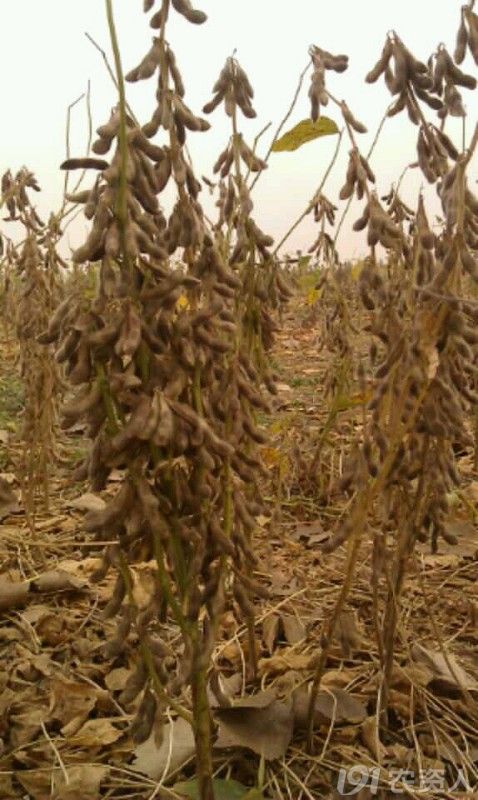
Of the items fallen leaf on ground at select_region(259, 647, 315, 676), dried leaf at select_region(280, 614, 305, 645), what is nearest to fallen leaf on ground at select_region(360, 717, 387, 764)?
fallen leaf on ground at select_region(259, 647, 315, 676)

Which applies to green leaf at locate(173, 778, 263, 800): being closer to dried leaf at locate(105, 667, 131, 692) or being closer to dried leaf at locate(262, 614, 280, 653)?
dried leaf at locate(105, 667, 131, 692)

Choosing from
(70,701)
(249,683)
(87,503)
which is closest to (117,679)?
(70,701)

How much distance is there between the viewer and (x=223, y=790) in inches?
67.8

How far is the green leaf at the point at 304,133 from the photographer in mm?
1917

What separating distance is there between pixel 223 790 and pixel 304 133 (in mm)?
1400

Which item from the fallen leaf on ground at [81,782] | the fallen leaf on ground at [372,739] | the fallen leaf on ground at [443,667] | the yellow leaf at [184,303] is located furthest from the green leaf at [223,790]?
the yellow leaf at [184,303]

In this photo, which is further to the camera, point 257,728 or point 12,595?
point 12,595

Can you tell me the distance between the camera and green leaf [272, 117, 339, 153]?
1.92m

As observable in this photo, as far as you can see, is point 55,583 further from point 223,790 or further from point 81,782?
point 223,790

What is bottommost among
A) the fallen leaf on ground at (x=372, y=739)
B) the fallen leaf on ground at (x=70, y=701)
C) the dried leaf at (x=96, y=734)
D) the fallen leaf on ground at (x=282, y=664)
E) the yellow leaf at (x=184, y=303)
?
the dried leaf at (x=96, y=734)

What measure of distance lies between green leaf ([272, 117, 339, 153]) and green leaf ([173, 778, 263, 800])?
135cm

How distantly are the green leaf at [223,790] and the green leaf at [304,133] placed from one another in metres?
1.35

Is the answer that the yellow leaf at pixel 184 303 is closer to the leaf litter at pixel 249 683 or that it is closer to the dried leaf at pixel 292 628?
the leaf litter at pixel 249 683

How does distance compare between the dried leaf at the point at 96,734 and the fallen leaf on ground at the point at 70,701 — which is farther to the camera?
the fallen leaf on ground at the point at 70,701
